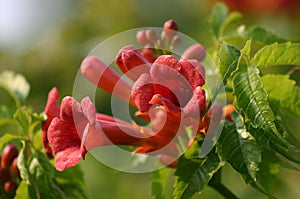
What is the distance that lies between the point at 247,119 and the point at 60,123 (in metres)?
0.83

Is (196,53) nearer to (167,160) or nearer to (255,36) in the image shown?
(255,36)

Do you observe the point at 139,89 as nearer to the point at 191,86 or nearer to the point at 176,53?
the point at 191,86

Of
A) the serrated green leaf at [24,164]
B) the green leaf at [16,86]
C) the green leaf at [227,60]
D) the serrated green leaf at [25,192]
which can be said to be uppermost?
the green leaf at [227,60]

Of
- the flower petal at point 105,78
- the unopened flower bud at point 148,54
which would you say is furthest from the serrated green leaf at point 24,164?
the unopened flower bud at point 148,54

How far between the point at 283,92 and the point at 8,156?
5.07 ft

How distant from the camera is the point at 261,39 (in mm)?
3139

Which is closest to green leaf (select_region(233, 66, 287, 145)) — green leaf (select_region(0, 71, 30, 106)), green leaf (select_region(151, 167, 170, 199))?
green leaf (select_region(151, 167, 170, 199))

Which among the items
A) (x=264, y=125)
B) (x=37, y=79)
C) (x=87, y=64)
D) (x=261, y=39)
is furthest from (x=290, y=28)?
(x=264, y=125)

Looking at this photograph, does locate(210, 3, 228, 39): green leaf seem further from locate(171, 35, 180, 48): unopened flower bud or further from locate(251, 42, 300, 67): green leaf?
locate(251, 42, 300, 67): green leaf

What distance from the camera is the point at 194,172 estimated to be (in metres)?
2.63

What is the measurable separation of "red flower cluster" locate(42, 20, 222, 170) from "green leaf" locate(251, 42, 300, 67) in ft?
0.93

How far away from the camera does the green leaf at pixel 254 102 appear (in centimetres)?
226

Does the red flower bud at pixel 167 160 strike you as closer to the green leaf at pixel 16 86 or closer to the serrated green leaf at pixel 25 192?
the serrated green leaf at pixel 25 192

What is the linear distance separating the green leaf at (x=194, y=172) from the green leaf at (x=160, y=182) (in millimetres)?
408
